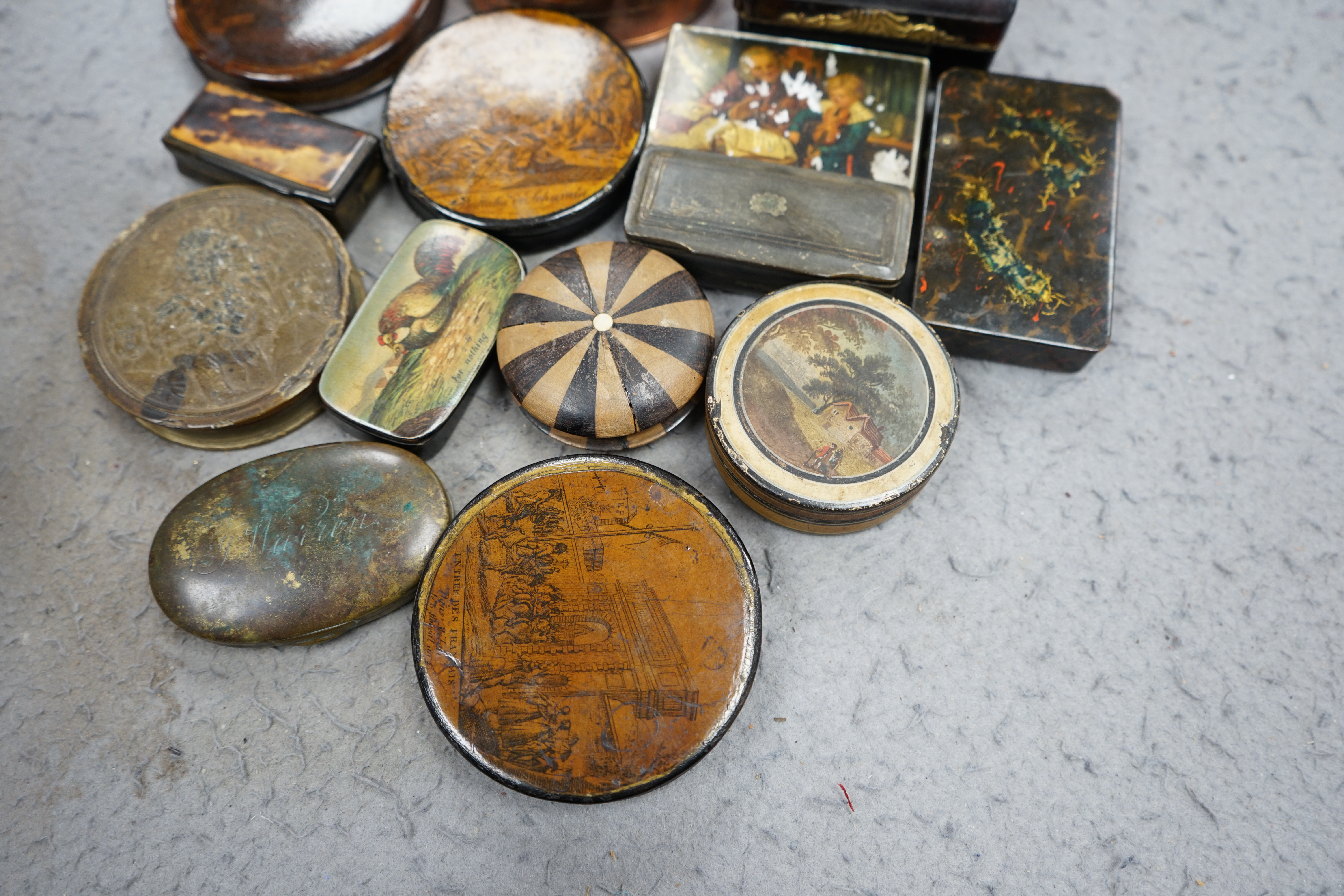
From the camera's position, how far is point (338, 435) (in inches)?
93.4

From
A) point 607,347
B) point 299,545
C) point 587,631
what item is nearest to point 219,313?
point 299,545

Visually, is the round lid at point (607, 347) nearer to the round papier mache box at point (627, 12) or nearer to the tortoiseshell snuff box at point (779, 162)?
the tortoiseshell snuff box at point (779, 162)

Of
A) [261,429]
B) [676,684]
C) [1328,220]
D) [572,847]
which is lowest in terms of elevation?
[572,847]

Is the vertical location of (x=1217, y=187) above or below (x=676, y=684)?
above

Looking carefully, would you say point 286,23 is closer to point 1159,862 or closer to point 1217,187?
point 1217,187

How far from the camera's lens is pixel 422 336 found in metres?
2.29

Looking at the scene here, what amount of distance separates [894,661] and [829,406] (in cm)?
71

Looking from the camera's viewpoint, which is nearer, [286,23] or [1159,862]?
[1159,862]

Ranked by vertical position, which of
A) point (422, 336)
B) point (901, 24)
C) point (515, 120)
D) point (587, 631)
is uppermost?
point (901, 24)

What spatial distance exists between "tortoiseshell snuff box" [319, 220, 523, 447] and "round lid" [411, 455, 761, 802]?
0.33 metres

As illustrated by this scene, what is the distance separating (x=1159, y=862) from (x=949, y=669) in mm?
662

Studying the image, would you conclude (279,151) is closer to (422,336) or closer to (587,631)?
(422,336)

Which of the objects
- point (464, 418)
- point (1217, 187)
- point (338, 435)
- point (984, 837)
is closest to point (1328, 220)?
point (1217, 187)

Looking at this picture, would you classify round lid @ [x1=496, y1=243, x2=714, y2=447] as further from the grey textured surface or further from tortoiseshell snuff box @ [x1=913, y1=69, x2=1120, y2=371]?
tortoiseshell snuff box @ [x1=913, y1=69, x2=1120, y2=371]
